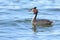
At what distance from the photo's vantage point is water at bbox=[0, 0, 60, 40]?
50.5 ft

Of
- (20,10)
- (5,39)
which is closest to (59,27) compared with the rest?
(5,39)

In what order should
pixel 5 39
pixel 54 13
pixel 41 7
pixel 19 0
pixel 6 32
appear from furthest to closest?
1. pixel 19 0
2. pixel 41 7
3. pixel 54 13
4. pixel 6 32
5. pixel 5 39

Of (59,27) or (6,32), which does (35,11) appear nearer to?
(59,27)

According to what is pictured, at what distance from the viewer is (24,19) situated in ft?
63.2

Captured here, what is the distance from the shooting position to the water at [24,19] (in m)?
15.4

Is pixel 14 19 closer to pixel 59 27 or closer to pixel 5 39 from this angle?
pixel 59 27

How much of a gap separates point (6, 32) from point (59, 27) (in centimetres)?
267

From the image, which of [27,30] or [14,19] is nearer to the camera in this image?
[27,30]

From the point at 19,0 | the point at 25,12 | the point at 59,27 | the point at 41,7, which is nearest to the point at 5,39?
the point at 59,27

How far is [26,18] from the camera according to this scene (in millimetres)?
19500

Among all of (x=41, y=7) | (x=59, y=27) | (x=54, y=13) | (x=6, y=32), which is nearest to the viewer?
(x=6, y=32)

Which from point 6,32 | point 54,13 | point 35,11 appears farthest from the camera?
point 54,13

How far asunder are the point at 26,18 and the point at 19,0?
5.29 m

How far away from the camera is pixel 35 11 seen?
745 inches
